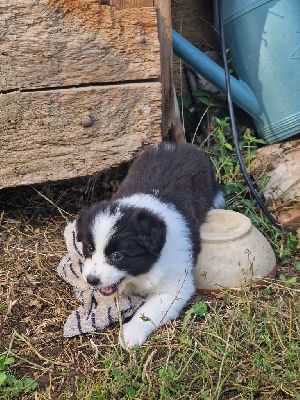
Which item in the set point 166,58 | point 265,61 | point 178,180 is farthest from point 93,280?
point 265,61

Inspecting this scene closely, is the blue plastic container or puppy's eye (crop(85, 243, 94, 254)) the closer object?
puppy's eye (crop(85, 243, 94, 254))

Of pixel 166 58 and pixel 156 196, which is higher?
pixel 166 58

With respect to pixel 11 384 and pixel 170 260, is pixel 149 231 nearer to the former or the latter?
pixel 170 260

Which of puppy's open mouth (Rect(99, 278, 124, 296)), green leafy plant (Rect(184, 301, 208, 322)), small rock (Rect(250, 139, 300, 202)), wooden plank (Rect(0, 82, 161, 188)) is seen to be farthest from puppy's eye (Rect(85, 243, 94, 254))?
small rock (Rect(250, 139, 300, 202))

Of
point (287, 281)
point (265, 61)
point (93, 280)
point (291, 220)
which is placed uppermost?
point (265, 61)

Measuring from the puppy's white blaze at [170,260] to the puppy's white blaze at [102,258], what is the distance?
226 millimetres

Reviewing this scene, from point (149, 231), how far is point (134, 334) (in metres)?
0.55

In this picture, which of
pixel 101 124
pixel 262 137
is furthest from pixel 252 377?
pixel 262 137

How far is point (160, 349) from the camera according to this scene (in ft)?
12.1

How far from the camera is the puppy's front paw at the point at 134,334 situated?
12.1ft

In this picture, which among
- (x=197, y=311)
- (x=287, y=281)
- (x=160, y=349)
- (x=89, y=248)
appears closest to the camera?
(x=160, y=349)

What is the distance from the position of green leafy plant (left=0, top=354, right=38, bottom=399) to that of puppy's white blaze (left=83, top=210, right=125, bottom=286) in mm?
614

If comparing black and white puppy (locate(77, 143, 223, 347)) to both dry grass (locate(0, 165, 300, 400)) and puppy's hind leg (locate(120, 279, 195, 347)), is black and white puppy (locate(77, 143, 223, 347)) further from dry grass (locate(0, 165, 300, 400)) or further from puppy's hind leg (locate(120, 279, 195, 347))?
dry grass (locate(0, 165, 300, 400))

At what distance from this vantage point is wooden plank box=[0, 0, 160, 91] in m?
4.39
